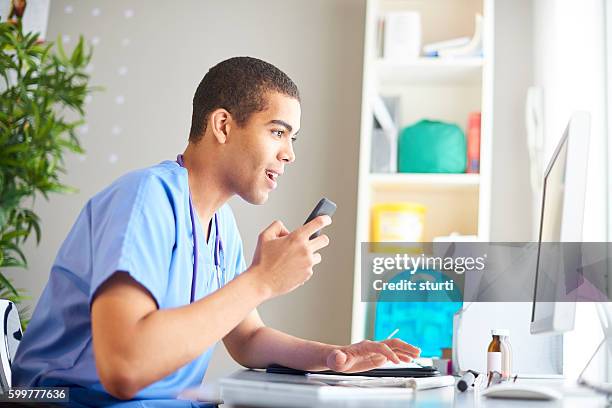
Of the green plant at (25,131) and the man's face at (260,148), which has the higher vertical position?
the green plant at (25,131)

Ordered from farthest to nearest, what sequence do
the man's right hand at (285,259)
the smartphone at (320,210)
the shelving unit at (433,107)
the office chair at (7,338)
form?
the shelving unit at (433,107) < the office chair at (7,338) < the smartphone at (320,210) < the man's right hand at (285,259)

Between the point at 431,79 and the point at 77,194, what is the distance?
1.52 m

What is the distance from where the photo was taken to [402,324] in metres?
2.42

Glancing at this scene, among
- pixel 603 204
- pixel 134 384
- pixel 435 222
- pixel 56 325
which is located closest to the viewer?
pixel 134 384

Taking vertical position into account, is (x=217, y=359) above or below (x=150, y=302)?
below

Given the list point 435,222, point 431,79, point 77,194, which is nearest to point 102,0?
point 77,194

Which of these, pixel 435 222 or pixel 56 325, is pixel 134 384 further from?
pixel 435 222

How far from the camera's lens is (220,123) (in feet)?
4.47

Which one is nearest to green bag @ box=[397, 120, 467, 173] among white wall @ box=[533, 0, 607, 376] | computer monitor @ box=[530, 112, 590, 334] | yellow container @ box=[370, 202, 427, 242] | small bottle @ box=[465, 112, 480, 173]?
small bottle @ box=[465, 112, 480, 173]

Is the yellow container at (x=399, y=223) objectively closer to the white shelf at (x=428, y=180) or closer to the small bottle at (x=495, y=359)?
the white shelf at (x=428, y=180)

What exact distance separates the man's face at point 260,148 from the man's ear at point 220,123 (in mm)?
13

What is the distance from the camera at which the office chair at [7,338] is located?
1312mm

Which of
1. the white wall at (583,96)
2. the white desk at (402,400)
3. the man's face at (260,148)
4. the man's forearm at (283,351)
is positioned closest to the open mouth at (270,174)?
the man's face at (260,148)

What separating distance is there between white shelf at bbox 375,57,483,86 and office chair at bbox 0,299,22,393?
1630 mm
